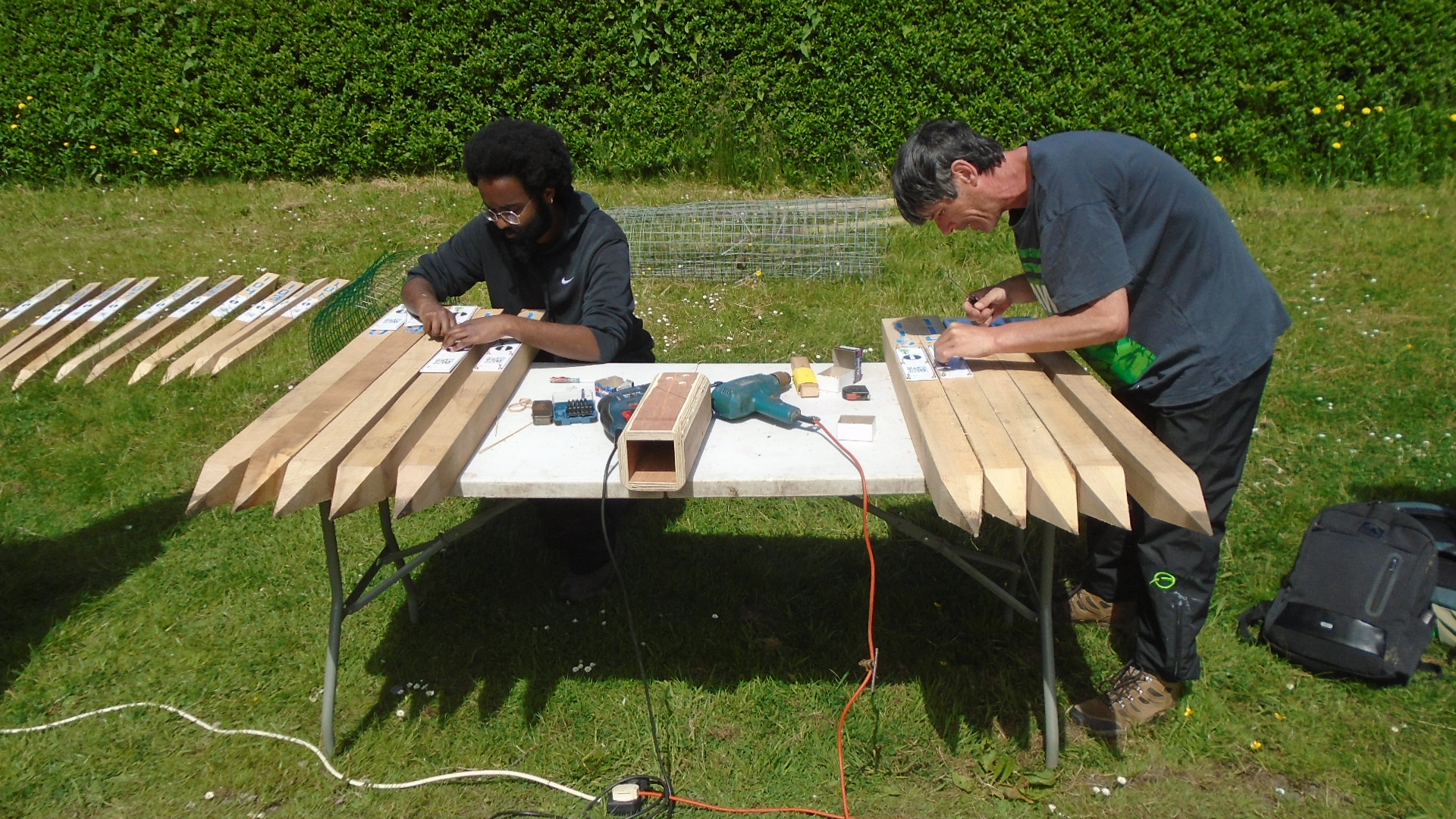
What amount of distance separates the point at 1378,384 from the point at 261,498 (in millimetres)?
5322

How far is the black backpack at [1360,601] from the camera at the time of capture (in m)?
3.12

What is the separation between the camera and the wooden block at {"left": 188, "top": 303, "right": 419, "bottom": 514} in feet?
7.25

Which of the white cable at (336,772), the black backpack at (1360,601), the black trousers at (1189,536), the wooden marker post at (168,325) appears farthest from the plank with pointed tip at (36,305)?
the black backpack at (1360,601)

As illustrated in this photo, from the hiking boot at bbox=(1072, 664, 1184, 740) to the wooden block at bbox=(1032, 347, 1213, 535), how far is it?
93 centimetres

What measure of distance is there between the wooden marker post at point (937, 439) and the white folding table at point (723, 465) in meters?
0.06

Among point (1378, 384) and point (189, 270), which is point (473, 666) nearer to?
point (1378, 384)

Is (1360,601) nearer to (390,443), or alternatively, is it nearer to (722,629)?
(722,629)

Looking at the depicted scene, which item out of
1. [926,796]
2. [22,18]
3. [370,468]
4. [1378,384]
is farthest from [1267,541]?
[22,18]

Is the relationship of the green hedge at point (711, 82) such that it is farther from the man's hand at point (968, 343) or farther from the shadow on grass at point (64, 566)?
the man's hand at point (968, 343)

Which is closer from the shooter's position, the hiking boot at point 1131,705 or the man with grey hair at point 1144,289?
the man with grey hair at point 1144,289

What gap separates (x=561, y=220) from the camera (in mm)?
3404

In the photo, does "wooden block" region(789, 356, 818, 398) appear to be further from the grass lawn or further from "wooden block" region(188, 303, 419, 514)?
"wooden block" region(188, 303, 419, 514)

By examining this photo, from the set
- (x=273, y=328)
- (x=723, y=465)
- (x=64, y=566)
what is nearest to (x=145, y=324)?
(x=273, y=328)

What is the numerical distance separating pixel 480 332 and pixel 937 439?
153cm
